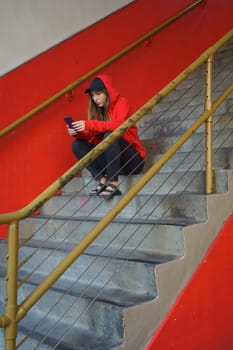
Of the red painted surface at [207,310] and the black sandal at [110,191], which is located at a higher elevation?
the black sandal at [110,191]

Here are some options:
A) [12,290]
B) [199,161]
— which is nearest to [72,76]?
[199,161]

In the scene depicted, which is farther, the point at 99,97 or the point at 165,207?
the point at 99,97

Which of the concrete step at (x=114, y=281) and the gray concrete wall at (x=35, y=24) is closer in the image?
the concrete step at (x=114, y=281)

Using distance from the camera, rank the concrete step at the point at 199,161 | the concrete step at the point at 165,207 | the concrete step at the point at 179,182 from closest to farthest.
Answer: the concrete step at the point at 165,207 < the concrete step at the point at 179,182 < the concrete step at the point at 199,161

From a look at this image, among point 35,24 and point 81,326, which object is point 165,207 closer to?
point 81,326

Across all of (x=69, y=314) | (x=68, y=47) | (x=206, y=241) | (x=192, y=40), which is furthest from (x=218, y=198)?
(x=192, y=40)

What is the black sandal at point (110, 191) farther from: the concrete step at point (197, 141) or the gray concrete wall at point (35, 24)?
the gray concrete wall at point (35, 24)

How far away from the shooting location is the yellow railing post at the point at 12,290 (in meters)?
1.39

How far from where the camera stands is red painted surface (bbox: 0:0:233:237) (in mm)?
3045

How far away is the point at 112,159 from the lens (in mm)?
2568

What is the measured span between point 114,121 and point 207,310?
1249mm

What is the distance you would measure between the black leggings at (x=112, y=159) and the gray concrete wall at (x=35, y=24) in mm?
794

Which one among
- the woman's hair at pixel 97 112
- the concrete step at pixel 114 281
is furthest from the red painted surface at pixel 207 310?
the woman's hair at pixel 97 112

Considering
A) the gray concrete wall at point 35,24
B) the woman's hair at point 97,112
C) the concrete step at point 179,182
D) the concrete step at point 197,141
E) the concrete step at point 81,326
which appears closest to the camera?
the concrete step at point 81,326
